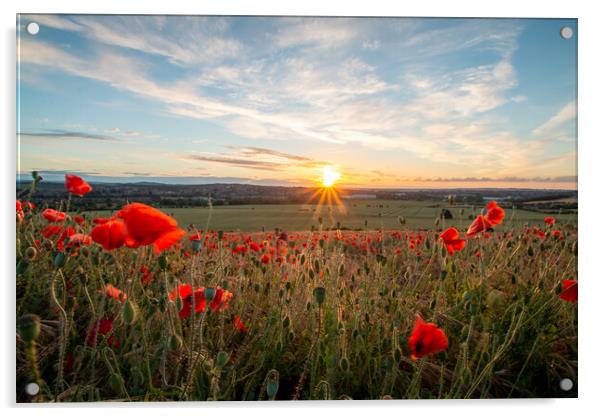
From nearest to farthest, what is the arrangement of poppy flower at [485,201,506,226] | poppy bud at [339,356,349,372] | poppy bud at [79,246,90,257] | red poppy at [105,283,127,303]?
poppy bud at [339,356,349,372]
red poppy at [105,283,127,303]
poppy bud at [79,246,90,257]
poppy flower at [485,201,506,226]

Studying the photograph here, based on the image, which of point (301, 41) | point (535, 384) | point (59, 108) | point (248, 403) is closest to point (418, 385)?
point (535, 384)

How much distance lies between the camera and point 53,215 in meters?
2.38

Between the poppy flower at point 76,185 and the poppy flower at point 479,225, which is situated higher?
the poppy flower at point 76,185

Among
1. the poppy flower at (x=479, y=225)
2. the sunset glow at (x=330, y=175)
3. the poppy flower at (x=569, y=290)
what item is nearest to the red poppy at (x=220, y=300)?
the sunset glow at (x=330, y=175)

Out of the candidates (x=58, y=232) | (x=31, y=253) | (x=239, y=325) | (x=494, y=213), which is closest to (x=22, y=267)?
(x=31, y=253)

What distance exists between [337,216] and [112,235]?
1.17 m

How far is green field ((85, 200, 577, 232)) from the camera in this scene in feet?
8.41

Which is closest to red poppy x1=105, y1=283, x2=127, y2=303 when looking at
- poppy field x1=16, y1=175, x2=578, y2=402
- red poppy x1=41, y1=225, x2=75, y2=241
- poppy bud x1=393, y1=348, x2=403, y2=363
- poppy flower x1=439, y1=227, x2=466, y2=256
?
poppy field x1=16, y1=175, x2=578, y2=402

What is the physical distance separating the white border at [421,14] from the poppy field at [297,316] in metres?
0.08

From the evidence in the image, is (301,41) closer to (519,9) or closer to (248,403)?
(519,9)

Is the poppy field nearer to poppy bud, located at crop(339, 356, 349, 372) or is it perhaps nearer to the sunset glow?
poppy bud, located at crop(339, 356, 349, 372)

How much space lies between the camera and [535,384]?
244cm

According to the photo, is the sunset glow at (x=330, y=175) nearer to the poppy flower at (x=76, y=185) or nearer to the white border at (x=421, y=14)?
the white border at (x=421, y=14)

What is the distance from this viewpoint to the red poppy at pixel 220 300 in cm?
225
